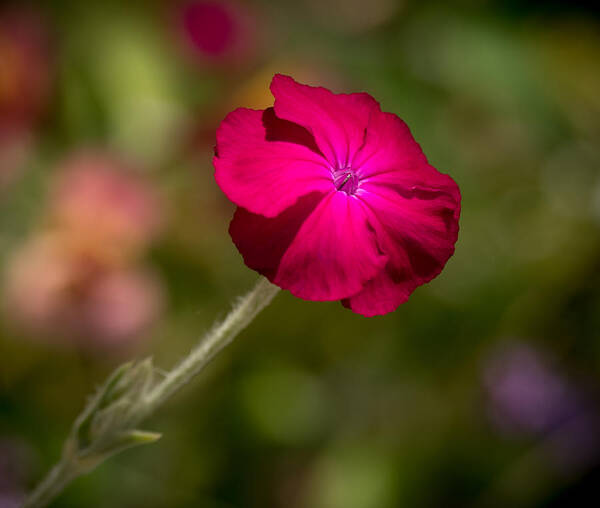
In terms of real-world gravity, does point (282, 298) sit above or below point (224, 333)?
above

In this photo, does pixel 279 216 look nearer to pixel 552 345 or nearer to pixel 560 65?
pixel 552 345

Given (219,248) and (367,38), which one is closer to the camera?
(219,248)

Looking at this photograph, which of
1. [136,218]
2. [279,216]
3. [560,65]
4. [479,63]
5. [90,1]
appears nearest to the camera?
[279,216]

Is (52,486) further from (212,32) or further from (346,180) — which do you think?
(212,32)

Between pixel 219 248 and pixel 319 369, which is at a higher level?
pixel 219 248

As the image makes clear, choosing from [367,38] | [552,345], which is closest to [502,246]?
[552,345]

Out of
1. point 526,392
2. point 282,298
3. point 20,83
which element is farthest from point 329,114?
point 526,392

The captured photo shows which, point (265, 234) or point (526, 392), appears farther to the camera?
point (526, 392)

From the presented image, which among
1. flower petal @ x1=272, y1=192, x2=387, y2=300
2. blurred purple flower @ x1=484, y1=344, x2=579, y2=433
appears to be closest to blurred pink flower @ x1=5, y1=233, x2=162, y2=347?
blurred purple flower @ x1=484, y1=344, x2=579, y2=433
